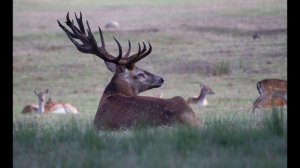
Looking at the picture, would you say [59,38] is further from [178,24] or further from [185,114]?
[185,114]

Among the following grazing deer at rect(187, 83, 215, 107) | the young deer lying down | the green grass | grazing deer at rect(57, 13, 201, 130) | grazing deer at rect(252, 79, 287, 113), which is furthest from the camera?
grazing deer at rect(187, 83, 215, 107)

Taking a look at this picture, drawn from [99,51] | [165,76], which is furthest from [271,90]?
[99,51]

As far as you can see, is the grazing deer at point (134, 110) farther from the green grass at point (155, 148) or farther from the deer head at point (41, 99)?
the deer head at point (41, 99)

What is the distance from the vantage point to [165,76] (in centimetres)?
2683

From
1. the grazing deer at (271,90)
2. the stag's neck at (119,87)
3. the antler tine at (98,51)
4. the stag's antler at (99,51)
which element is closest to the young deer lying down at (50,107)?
the grazing deer at (271,90)

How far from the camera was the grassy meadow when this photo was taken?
662 centimetres

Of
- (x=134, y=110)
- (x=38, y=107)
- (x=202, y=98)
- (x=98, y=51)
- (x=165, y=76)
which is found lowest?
(x=38, y=107)

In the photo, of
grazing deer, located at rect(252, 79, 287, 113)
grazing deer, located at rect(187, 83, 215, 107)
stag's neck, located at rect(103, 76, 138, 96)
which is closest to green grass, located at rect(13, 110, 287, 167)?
stag's neck, located at rect(103, 76, 138, 96)

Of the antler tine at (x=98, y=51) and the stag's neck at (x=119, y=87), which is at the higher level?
the antler tine at (x=98, y=51)

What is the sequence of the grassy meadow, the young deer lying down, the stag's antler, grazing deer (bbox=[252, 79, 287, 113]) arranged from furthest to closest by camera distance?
the young deer lying down, grazing deer (bbox=[252, 79, 287, 113]), the stag's antler, the grassy meadow

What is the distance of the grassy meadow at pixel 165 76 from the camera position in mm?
6625

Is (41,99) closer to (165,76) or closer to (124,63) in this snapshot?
(165,76)

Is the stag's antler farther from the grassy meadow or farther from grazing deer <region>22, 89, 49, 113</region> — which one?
grazing deer <region>22, 89, 49, 113</region>
